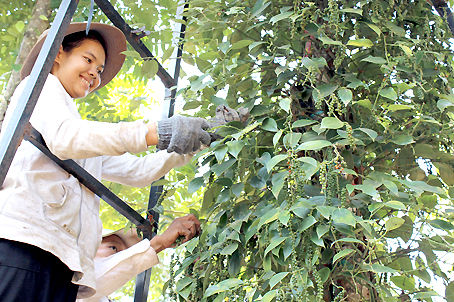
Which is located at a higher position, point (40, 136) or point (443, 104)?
point (40, 136)

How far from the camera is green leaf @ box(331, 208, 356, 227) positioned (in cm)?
108

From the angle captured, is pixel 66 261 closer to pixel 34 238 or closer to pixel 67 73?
pixel 34 238

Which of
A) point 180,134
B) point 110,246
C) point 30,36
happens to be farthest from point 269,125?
point 30,36

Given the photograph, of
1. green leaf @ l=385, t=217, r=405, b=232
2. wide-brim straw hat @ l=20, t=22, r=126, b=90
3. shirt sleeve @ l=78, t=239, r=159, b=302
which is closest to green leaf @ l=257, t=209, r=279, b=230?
green leaf @ l=385, t=217, r=405, b=232

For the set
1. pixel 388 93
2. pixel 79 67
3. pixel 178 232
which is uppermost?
pixel 79 67

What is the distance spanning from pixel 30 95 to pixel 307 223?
700 millimetres

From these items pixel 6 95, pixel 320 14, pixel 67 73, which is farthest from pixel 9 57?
pixel 320 14

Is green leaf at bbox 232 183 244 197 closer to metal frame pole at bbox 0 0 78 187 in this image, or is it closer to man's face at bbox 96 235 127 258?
metal frame pole at bbox 0 0 78 187

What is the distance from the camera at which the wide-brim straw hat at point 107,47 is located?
171cm

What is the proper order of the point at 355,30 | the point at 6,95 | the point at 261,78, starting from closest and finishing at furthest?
1. the point at 355,30
2. the point at 261,78
3. the point at 6,95

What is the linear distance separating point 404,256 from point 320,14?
649 millimetres

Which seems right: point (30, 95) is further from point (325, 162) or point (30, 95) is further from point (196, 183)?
point (325, 162)

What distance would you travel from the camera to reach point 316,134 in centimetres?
132

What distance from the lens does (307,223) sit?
3.67ft
